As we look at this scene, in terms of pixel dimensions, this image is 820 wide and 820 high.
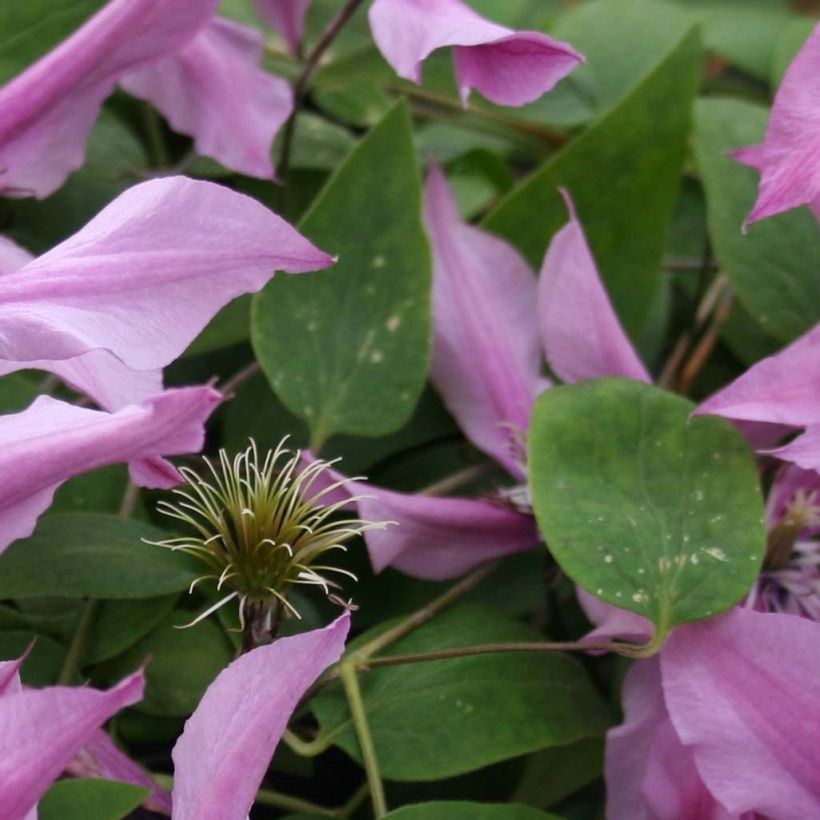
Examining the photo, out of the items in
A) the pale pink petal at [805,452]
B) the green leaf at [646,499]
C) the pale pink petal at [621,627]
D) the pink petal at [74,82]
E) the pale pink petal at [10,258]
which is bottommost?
the pale pink petal at [621,627]

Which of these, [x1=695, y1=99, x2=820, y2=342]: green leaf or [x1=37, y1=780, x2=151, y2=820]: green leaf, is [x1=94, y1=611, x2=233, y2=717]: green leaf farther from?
[x1=695, y1=99, x2=820, y2=342]: green leaf

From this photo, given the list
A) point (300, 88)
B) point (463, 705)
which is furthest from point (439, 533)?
point (300, 88)

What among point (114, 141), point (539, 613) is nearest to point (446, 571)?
point (539, 613)

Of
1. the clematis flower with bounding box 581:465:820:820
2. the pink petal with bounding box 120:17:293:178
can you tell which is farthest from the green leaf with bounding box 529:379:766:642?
the pink petal with bounding box 120:17:293:178

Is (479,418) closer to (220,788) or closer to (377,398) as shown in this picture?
(377,398)

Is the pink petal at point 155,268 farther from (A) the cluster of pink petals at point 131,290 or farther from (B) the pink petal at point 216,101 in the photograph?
(B) the pink petal at point 216,101

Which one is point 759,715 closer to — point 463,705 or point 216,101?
point 463,705

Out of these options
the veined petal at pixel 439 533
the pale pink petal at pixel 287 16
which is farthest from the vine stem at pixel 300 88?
the veined petal at pixel 439 533
